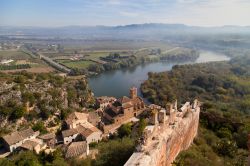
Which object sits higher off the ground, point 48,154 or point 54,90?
point 54,90

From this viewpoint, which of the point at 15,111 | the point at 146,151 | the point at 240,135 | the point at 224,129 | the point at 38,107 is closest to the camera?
the point at 146,151

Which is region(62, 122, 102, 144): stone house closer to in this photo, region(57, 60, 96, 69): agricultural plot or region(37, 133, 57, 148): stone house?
region(37, 133, 57, 148): stone house

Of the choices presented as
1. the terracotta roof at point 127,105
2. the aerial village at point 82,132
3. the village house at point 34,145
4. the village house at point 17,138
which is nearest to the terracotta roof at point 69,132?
the aerial village at point 82,132

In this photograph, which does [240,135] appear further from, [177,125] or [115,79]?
[115,79]

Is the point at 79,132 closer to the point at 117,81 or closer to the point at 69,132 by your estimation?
the point at 69,132

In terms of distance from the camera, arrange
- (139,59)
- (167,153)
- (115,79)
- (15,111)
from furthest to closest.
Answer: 1. (139,59)
2. (115,79)
3. (15,111)
4. (167,153)

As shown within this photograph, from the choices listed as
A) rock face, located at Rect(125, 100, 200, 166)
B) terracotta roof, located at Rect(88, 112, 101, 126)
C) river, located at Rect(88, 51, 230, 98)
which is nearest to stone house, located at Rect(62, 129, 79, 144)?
terracotta roof, located at Rect(88, 112, 101, 126)

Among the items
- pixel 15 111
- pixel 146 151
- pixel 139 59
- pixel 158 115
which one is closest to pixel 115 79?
pixel 139 59

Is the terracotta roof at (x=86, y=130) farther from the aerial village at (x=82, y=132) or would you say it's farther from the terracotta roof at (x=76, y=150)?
the terracotta roof at (x=76, y=150)
